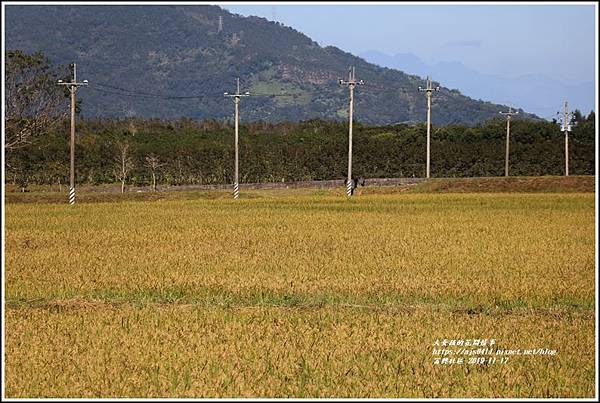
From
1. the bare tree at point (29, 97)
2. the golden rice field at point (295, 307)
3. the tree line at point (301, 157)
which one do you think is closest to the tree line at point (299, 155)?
the tree line at point (301, 157)

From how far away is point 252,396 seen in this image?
414 inches

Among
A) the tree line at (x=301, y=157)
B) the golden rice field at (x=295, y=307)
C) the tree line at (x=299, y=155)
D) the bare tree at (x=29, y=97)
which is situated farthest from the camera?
the tree line at (x=301, y=157)

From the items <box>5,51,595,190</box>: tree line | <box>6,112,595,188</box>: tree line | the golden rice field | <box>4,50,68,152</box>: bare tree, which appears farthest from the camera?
<box>6,112,595,188</box>: tree line

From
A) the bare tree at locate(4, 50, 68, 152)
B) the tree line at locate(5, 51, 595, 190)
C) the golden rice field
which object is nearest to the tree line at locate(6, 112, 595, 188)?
the tree line at locate(5, 51, 595, 190)

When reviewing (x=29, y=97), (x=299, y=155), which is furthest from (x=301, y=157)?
(x=29, y=97)

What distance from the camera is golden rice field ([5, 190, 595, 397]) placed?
1138 centimetres

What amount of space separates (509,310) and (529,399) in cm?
596

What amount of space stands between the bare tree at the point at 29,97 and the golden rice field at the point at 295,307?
1838 cm

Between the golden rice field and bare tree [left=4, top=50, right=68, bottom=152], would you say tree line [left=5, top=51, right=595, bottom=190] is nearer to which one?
bare tree [left=4, top=50, right=68, bottom=152]

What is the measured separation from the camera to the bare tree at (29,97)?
50750 mm

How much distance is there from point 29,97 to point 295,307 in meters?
38.4

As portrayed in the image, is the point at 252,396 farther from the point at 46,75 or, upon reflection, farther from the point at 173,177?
the point at 173,177

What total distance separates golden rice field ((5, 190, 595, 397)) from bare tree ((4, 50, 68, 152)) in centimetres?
1838

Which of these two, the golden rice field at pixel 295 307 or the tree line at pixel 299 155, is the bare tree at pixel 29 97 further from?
the tree line at pixel 299 155
